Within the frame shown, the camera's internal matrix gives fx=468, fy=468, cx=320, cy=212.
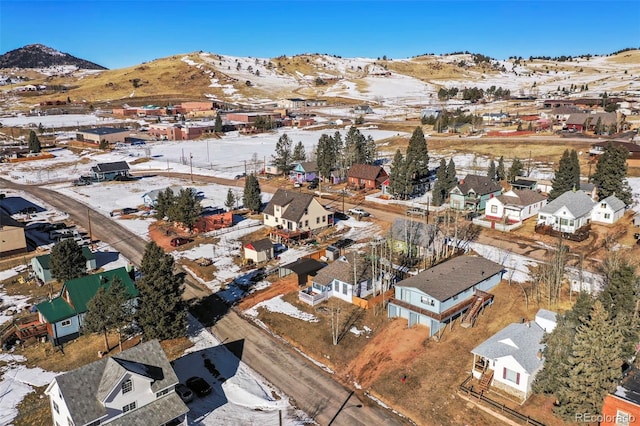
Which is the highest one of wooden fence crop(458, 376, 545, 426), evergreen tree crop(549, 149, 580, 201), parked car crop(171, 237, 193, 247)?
evergreen tree crop(549, 149, 580, 201)

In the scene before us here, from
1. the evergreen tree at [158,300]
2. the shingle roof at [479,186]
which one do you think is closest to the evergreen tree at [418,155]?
the shingle roof at [479,186]

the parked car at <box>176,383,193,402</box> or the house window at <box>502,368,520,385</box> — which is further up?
the house window at <box>502,368,520,385</box>

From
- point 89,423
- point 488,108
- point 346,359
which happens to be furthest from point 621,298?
point 488,108

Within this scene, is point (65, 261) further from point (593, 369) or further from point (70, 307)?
point (593, 369)

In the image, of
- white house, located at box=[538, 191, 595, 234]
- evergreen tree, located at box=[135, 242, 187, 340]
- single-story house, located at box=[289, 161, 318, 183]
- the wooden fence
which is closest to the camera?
the wooden fence

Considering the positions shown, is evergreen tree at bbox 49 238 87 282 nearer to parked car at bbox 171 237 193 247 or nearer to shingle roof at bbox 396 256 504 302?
parked car at bbox 171 237 193 247

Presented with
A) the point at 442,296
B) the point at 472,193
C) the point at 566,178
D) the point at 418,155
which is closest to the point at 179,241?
the point at 442,296

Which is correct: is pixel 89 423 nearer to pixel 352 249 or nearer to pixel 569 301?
pixel 352 249

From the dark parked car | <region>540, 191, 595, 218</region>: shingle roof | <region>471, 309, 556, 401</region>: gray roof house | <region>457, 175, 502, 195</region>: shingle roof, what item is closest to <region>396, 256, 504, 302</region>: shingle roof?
<region>471, 309, 556, 401</region>: gray roof house
